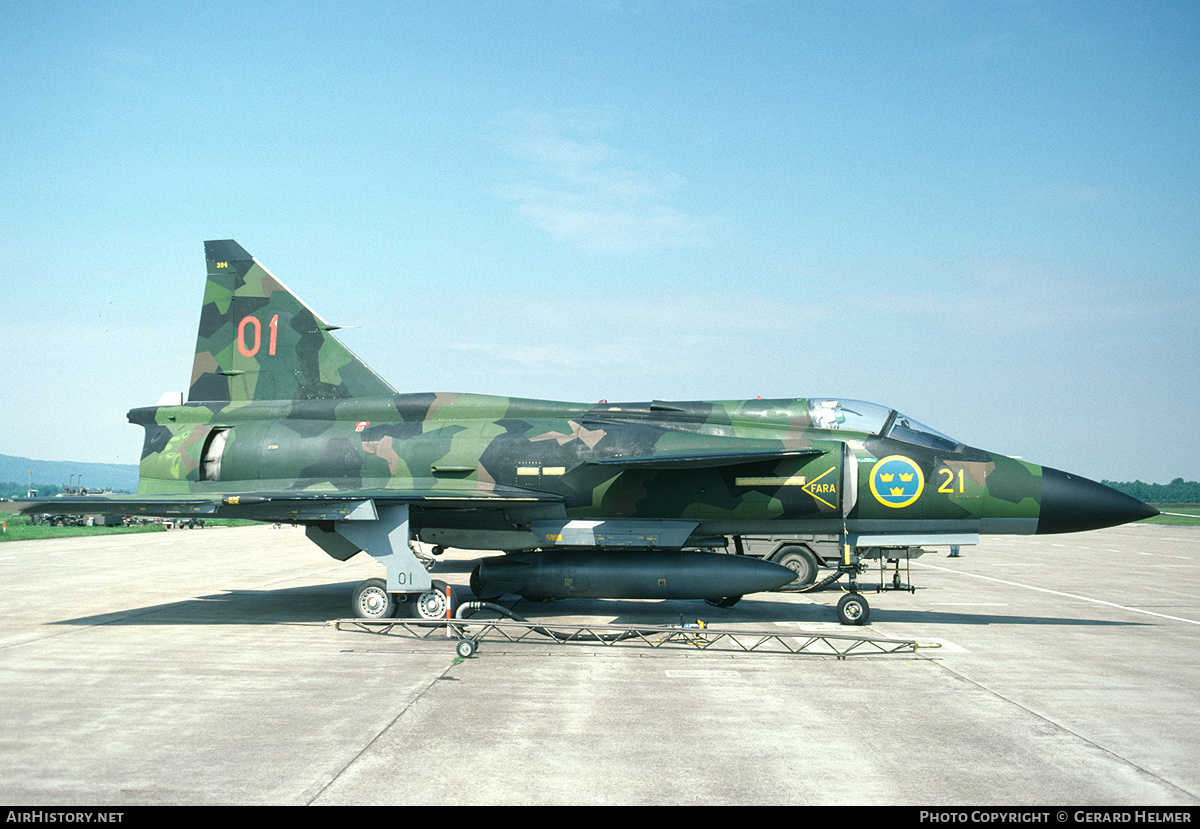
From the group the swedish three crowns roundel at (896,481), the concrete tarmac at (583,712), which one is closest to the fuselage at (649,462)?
the swedish three crowns roundel at (896,481)

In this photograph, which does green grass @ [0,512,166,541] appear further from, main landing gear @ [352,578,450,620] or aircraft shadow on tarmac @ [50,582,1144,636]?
main landing gear @ [352,578,450,620]

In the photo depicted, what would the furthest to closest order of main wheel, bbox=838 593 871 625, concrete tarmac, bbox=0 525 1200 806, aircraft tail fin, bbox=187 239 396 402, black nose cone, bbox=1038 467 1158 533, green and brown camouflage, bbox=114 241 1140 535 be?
aircraft tail fin, bbox=187 239 396 402 → main wheel, bbox=838 593 871 625 → green and brown camouflage, bbox=114 241 1140 535 → black nose cone, bbox=1038 467 1158 533 → concrete tarmac, bbox=0 525 1200 806

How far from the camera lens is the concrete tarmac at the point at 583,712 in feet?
17.7

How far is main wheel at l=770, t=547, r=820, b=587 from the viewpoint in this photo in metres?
15.1

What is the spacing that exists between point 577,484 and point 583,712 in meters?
5.57

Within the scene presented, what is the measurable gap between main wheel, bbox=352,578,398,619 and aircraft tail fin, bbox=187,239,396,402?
3670 millimetres

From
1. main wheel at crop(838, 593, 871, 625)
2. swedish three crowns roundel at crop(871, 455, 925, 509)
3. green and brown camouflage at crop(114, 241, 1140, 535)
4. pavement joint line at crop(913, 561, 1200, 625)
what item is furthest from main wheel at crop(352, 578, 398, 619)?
pavement joint line at crop(913, 561, 1200, 625)

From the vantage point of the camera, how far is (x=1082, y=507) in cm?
1178

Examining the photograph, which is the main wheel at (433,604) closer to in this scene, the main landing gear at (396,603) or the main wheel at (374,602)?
the main landing gear at (396,603)

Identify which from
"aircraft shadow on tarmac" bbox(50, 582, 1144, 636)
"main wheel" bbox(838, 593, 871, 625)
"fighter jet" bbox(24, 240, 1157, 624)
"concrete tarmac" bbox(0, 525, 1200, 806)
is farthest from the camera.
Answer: "aircraft shadow on tarmac" bbox(50, 582, 1144, 636)

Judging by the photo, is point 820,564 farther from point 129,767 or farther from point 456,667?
point 129,767

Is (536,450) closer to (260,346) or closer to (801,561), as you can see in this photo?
(801,561)

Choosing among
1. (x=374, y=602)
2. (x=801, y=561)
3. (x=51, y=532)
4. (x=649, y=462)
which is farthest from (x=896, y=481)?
(x=51, y=532)

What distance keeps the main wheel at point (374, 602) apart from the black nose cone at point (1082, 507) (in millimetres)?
9485
